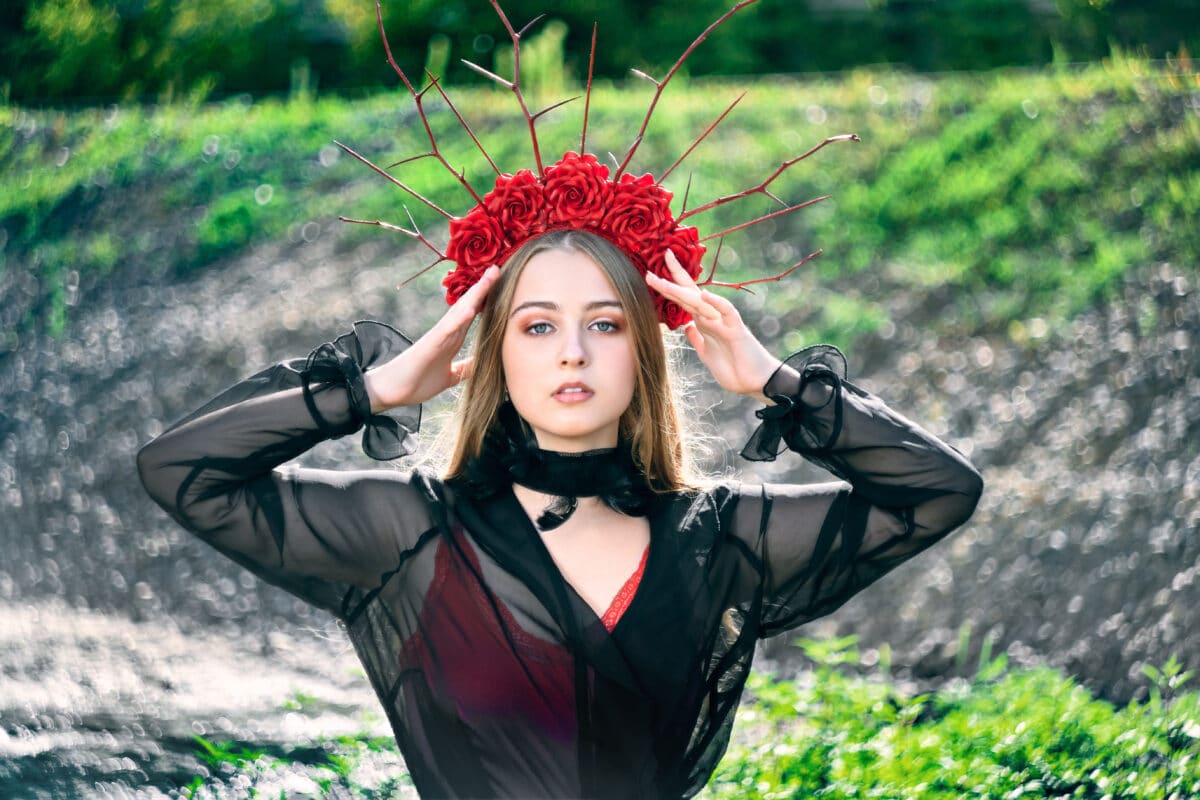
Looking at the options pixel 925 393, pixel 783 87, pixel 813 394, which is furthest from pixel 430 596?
pixel 783 87

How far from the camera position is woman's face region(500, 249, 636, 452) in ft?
7.92

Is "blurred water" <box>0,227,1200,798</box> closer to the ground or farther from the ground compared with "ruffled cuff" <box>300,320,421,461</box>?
farther from the ground

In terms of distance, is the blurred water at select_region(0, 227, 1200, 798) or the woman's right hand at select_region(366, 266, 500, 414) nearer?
the woman's right hand at select_region(366, 266, 500, 414)

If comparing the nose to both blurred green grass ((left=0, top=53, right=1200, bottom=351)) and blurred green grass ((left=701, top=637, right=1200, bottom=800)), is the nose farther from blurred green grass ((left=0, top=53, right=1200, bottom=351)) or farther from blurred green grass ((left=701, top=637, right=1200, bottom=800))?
blurred green grass ((left=0, top=53, right=1200, bottom=351))

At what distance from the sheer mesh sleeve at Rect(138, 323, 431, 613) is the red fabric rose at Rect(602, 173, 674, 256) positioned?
51 cm

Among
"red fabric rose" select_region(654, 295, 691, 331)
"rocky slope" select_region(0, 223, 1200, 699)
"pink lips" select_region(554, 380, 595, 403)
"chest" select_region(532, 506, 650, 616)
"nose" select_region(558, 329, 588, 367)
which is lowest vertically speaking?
"chest" select_region(532, 506, 650, 616)

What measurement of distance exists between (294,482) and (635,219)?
0.82m

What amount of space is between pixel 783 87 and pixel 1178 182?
11.2 feet

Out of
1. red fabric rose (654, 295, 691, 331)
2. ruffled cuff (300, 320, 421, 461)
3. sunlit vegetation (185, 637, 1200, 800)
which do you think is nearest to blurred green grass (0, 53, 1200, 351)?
sunlit vegetation (185, 637, 1200, 800)

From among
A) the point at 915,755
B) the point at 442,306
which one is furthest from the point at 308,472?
the point at 442,306

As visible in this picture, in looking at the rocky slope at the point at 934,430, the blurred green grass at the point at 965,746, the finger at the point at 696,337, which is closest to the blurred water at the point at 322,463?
the rocky slope at the point at 934,430

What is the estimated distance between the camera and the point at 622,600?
238cm

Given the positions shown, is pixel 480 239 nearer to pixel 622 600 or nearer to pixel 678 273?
pixel 678 273

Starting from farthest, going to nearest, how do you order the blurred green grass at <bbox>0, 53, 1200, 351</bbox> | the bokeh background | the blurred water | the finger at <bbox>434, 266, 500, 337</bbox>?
the blurred green grass at <bbox>0, 53, 1200, 351</bbox>, the bokeh background, the blurred water, the finger at <bbox>434, 266, 500, 337</bbox>
